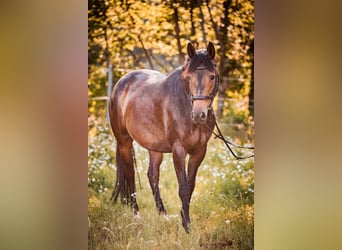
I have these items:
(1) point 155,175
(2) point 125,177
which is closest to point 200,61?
(1) point 155,175

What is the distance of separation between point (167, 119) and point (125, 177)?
505 millimetres

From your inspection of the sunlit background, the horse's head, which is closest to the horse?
the horse's head

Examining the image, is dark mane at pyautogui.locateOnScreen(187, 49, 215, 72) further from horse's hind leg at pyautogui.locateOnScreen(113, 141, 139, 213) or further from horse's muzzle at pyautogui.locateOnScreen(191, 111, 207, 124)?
horse's hind leg at pyautogui.locateOnScreen(113, 141, 139, 213)

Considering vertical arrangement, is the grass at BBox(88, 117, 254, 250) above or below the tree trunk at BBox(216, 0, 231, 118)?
below

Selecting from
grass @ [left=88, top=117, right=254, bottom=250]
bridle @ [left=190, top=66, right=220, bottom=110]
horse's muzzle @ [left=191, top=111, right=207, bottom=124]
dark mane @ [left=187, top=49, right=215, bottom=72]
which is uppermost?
dark mane @ [left=187, top=49, right=215, bottom=72]

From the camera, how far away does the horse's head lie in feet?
10.3

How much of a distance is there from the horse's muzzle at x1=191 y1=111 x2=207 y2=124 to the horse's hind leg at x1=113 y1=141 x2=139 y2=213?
514 mm

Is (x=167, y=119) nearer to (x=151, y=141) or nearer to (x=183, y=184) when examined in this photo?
(x=151, y=141)

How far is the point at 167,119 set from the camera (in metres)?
→ 3.23

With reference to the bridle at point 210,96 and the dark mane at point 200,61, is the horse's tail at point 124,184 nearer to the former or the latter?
the bridle at point 210,96

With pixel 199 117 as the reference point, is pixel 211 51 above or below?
above

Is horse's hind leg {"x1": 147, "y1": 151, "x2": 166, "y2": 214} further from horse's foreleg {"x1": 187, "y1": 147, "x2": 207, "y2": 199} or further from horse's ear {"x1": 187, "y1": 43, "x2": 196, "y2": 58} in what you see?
horse's ear {"x1": 187, "y1": 43, "x2": 196, "y2": 58}

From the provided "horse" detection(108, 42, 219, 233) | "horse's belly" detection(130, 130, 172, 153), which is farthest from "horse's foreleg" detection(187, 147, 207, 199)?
"horse's belly" detection(130, 130, 172, 153)
